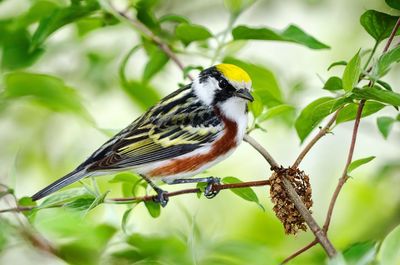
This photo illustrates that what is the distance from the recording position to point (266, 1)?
219 inches

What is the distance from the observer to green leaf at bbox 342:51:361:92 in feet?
6.96

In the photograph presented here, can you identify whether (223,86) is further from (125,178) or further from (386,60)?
(386,60)

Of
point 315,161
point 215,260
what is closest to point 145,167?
point 215,260

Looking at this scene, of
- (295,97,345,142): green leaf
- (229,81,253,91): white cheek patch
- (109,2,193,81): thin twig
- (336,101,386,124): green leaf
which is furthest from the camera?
(229,81,253,91): white cheek patch

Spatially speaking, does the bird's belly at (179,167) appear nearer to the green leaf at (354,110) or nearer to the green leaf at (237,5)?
the green leaf at (237,5)

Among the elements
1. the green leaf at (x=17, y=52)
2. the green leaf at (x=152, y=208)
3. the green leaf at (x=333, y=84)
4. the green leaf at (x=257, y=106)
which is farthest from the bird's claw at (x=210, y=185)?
the green leaf at (x=17, y=52)

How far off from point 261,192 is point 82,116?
8.08 feet

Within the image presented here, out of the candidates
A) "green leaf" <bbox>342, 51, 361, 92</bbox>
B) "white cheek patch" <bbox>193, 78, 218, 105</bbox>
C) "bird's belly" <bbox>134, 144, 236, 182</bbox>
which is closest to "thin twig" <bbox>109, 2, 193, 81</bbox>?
"white cheek patch" <bbox>193, 78, 218, 105</bbox>

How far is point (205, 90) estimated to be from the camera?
387cm

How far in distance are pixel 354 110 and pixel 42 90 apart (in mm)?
1132

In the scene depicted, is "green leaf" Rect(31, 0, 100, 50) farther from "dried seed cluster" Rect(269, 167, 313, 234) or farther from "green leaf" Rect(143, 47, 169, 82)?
"dried seed cluster" Rect(269, 167, 313, 234)

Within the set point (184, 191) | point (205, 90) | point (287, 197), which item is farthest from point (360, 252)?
point (205, 90)

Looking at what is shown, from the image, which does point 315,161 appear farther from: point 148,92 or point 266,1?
point 148,92

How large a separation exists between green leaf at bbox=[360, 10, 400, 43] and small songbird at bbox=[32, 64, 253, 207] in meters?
1.19
